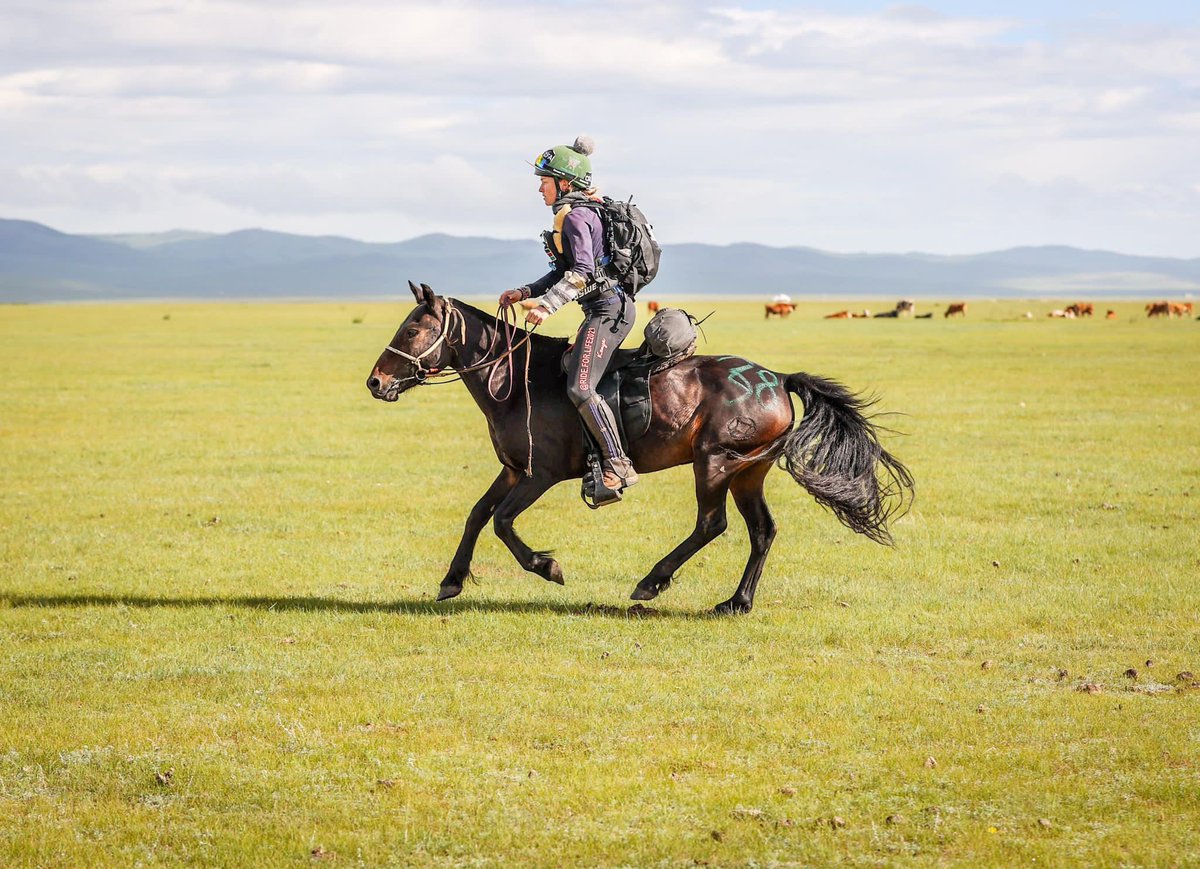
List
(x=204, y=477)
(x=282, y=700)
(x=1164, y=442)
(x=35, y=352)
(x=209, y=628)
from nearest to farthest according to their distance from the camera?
1. (x=282, y=700)
2. (x=209, y=628)
3. (x=204, y=477)
4. (x=1164, y=442)
5. (x=35, y=352)

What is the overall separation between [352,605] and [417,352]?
2094mm

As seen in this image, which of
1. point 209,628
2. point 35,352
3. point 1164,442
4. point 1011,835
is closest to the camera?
point 1011,835

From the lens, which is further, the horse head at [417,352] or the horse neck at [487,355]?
the horse neck at [487,355]

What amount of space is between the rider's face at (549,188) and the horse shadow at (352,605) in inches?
122

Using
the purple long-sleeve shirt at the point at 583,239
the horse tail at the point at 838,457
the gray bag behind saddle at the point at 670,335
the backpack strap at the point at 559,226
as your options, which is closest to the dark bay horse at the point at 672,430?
the horse tail at the point at 838,457

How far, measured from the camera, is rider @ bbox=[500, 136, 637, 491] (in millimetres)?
10023

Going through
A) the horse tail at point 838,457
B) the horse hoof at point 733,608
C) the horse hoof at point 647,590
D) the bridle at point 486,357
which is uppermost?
the bridle at point 486,357

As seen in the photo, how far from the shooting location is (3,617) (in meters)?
10.8

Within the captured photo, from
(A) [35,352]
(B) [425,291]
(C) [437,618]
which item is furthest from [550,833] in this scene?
(A) [35,352]

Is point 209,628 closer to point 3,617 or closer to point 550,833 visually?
point 3,617

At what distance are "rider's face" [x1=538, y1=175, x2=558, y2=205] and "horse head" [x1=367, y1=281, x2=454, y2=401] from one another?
114cm

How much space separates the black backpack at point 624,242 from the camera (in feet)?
33.5

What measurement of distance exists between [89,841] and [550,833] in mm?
2032

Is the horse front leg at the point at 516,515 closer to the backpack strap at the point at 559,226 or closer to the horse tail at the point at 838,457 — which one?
the backpack strap at the point at 559,226
